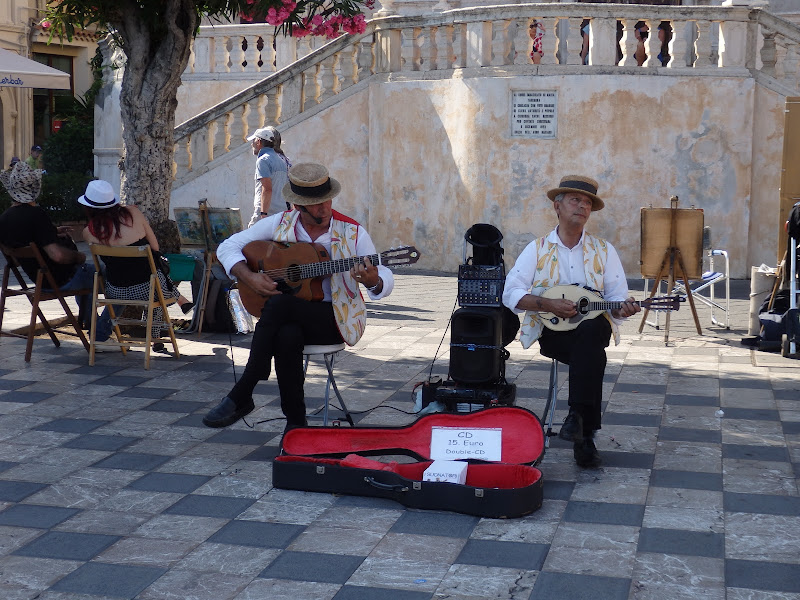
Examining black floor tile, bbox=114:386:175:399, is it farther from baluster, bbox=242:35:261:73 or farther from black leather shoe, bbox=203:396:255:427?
baluster, bbox=242:35:261:73

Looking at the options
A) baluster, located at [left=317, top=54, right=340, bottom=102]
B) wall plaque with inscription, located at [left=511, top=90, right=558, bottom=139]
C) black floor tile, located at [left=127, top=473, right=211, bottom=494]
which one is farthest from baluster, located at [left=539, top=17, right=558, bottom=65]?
black floor tile, located at [left=127, top=473, right=211, bottom=494]

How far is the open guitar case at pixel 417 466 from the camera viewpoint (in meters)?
4.68

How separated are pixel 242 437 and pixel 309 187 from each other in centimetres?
139

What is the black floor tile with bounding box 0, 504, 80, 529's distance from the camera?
181 inches

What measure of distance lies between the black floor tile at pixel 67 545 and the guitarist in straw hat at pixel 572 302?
2255 millimetres

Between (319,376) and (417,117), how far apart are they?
6.71 metres

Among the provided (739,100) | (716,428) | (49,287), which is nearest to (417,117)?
(739,100)

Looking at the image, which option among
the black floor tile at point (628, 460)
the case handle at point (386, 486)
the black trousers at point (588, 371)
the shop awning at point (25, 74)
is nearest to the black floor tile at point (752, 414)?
the black floor tile at point (628, 460)

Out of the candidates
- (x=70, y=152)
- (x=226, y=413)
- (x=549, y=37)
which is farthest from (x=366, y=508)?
(x=70, y=152)

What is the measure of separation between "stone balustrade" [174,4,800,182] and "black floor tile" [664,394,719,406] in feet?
21.9

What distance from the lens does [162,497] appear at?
4.94m

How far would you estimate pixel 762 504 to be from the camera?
190 inches

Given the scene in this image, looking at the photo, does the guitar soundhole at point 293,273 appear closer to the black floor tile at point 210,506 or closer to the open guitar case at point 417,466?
the open guitar case at point 417,466

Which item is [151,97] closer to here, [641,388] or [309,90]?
[641,388]
